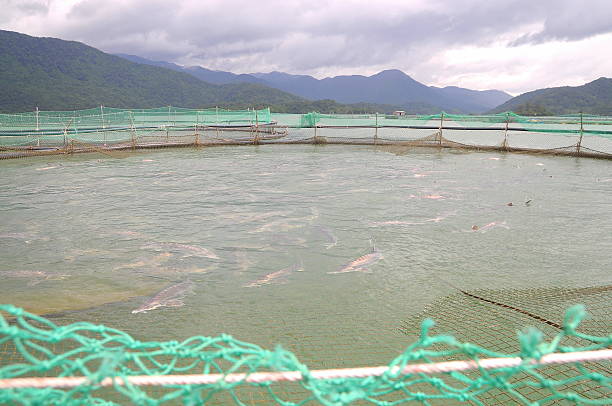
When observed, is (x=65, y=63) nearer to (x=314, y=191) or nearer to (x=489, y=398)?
(x=314, y=191)

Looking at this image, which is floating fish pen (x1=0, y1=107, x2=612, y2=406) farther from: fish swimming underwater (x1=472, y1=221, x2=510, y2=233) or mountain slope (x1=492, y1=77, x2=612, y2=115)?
mountain slope (x1=492, y1=77, x2=612, y2=115)

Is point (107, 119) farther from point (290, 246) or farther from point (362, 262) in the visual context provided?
point (362, 262)

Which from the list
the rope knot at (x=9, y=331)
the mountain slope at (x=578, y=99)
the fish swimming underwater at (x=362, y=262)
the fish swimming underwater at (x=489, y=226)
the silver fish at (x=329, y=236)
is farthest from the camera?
the mountain slope at (x=578, y=99)

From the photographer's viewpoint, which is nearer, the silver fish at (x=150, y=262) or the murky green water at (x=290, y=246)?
the murky green water at (x=290, y=246)

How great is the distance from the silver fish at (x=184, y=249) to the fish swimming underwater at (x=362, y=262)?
2.43 m

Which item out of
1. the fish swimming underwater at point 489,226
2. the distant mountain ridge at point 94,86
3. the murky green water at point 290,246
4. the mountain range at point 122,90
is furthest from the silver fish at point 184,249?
the distant mountain ridge at point 94,86

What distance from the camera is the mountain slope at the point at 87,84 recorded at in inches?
3063

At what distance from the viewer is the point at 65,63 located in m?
105

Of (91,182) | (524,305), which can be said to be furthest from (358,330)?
(91,182)

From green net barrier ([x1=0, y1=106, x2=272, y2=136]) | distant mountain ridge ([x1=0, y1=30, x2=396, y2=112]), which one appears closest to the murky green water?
green net barrier ([x1=0, y1=106, x2=272, y2=136])

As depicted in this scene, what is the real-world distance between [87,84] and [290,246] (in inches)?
4093

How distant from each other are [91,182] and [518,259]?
1371 cm

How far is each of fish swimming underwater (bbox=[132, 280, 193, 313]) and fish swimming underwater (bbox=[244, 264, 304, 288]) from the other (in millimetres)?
933

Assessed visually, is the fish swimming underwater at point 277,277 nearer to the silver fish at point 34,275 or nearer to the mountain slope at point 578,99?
the silver fish at point 34,275
